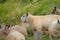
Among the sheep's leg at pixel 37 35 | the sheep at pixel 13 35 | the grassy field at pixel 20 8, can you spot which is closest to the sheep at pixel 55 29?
the sheep's leg at pixel 37 35

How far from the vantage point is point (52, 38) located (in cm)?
1066

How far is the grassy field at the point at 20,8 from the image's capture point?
33.4 feet

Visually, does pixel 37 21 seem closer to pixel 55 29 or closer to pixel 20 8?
pixel 20 8

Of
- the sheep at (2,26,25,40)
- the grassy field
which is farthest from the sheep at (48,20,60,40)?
the grassy field

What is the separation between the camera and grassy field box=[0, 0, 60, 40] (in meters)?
10.2

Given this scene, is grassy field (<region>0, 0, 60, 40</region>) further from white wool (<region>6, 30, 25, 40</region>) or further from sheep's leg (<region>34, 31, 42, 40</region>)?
white wool (<region>6, 30, 25, 40</region>)

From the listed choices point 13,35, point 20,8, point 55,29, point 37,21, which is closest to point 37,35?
point 37,21

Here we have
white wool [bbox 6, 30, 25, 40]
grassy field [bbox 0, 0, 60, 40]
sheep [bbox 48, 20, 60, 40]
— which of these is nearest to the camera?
white wool [bbox 6, 30, 25, 40]

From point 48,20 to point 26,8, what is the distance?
1.31 m

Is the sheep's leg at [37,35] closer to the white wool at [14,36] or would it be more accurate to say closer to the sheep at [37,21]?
the sheep at [37,21]

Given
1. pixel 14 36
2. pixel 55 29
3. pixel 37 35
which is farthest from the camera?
pixel 37 35

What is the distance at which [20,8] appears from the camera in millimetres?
11391

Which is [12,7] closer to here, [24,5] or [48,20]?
[48,20]

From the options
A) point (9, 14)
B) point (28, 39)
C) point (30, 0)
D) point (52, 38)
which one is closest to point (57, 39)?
point (52, 38)
